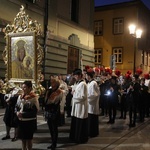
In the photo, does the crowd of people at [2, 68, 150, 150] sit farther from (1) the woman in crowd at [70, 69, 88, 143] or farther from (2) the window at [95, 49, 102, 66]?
(2) the window at [95, 49, 102, 66]

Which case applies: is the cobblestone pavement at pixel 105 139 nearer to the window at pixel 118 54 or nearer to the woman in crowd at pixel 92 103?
the woman in crowd at pixel 92 103

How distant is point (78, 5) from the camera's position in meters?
22.8

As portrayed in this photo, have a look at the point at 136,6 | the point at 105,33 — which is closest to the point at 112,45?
the point at 105,33

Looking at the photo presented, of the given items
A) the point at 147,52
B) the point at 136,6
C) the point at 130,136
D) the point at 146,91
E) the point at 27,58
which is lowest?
the point at 130,136

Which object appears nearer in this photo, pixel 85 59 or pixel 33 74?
pixel 33 74

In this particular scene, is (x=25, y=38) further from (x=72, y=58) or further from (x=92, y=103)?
(x=72, y=58)

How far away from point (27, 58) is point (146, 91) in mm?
6565

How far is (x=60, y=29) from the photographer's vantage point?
67.0ft

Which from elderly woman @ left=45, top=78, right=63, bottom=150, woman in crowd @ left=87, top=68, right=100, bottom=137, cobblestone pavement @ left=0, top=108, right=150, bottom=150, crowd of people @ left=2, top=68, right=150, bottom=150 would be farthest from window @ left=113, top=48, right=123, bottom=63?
elderly woman @ left=45, top=78, right=63, bottom=150

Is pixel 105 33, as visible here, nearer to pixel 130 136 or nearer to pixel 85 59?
pixel 85 59

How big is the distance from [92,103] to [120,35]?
2635 centimetres

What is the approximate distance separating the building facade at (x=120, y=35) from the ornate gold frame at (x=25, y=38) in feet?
80.9

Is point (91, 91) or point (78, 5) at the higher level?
point (78, 5)

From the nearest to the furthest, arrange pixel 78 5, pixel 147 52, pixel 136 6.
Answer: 1. pixel 78 5
2. pixel 136 6
3. pixel 147 52
